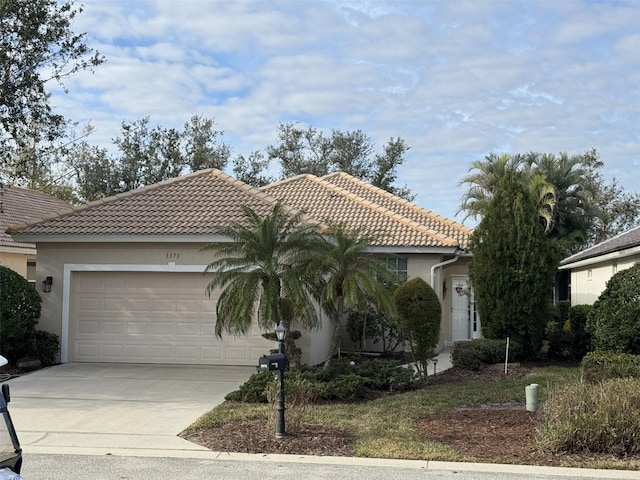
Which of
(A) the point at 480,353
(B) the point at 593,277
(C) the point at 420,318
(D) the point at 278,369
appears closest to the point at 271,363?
(D) the point at 278,369

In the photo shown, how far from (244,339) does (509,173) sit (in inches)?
279

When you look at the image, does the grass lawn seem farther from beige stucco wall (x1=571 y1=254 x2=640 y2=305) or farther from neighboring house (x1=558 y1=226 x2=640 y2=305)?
beige stucco wall (x1=571 y1=254 x2=640 y2=305)

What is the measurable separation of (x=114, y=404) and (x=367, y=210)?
12.4m

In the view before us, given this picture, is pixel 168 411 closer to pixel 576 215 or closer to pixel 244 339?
pixel 244 339

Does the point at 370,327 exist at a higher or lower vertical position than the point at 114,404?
higher

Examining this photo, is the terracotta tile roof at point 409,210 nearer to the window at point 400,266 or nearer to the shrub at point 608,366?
the window at point 400,266

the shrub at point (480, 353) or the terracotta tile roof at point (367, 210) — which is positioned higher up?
the terracotta tile roof at point (367, 210)

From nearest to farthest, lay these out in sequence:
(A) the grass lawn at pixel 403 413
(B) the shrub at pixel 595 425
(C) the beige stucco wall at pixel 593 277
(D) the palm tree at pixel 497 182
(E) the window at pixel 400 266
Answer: (B) the shrub at pixel 595 425
(A) the grass lawn at pixel 403 413
(E) the window at pixel 400 266
(C) the beige stucco wall at pixel 593 277
(D) the palm tree at pixel 497 182

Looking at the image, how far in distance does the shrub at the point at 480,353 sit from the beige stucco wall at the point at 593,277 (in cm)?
548

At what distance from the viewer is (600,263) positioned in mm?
22484

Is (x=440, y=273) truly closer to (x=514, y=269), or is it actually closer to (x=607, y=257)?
(x=607, y=257)

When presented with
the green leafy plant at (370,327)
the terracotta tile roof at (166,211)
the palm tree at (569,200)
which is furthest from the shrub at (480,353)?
the palm tree at (569,200)

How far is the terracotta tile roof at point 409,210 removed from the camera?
2153 cm

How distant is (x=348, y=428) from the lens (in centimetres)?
909
